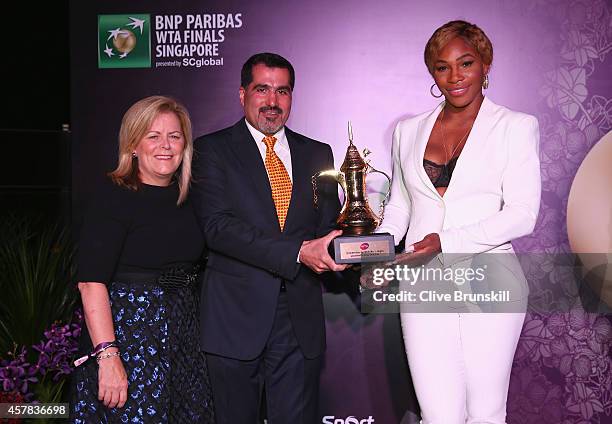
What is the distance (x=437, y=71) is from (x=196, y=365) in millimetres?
1455

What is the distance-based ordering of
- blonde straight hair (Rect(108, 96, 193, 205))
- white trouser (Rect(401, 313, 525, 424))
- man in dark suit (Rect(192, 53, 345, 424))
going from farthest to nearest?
1. man in dark suit (Rect(192, 53, 345, 424))
2. white trouser (Rect(401, 313, 525, 424))
3. blonde straight hair (Rect(108, 96, 193, 205))

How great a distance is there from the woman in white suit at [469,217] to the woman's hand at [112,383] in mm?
1083

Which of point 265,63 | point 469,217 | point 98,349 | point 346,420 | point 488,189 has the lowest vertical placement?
point 346,420

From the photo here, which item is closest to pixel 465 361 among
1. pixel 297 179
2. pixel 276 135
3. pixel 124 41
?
pixel 297 179

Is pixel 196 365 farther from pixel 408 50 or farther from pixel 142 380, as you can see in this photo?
pixel 408 50

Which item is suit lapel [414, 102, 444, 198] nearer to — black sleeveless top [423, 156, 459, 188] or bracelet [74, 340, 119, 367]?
black sleeveless top [423, 156, 459, 188]

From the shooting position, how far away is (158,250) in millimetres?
2512

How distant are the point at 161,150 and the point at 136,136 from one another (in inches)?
4.0

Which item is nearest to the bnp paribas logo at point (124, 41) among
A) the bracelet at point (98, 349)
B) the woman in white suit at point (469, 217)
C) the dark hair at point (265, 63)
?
the dark hair at point (265, 63)

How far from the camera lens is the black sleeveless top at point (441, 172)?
9.00ft

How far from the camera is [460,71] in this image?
278 cm

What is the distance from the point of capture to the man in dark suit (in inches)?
109

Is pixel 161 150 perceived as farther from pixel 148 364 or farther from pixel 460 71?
pixel 460 71

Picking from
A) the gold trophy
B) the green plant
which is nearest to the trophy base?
the gold trophy
